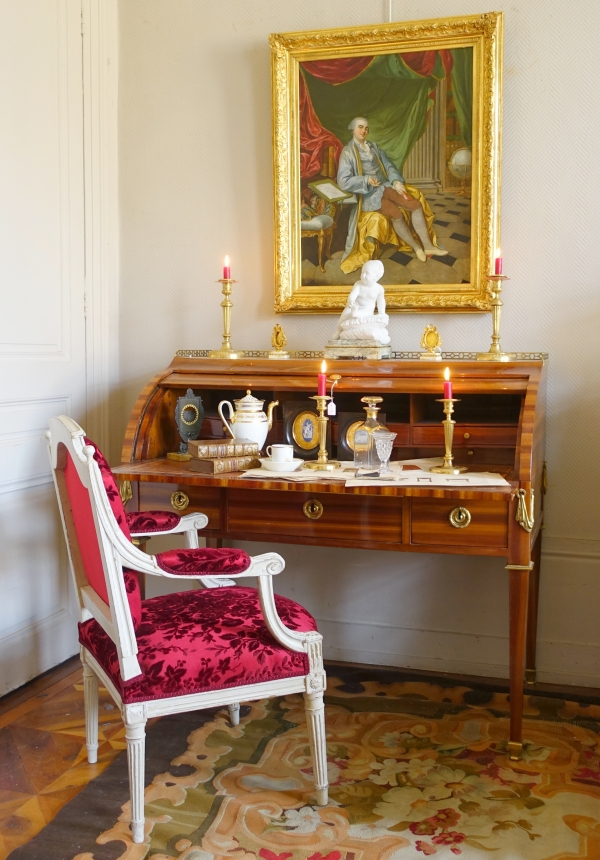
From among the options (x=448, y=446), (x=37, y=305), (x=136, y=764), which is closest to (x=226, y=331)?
(x=37, y=305)

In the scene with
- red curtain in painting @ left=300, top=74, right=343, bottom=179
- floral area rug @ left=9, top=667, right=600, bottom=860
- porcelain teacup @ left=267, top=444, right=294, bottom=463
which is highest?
Answer: red curtain in painting @ left=300, top=74, right=343, bottom=179

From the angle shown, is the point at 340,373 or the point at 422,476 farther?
the point at 340,373

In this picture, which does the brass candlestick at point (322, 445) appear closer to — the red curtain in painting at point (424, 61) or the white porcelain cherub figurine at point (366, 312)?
the white porcelain cherub figurine at point (366, 312)

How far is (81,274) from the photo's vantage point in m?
3.19

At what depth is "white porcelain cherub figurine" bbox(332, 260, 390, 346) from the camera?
9.32ft

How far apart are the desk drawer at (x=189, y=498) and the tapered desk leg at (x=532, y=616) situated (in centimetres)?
117

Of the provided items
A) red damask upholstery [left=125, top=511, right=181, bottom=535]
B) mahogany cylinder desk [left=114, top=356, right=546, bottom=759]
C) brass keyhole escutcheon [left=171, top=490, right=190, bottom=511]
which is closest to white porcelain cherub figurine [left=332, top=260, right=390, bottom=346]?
mahogany cylinder desk [left=114, top=356, right=546, bottom=759]

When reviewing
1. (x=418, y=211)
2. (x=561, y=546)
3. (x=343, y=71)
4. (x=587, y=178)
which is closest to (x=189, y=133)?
(x=343, y=71)

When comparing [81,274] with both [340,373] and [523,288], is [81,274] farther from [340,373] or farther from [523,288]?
[523,288]

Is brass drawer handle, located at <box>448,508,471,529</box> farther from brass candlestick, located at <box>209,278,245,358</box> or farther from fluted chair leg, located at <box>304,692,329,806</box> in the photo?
brass candlestick, located at <box>209,278,245,358</box>

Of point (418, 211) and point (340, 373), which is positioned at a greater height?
point (418, 211)

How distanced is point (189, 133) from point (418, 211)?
3.23 feet

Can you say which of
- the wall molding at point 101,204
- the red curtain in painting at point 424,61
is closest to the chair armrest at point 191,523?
the wall molding at point 101,204

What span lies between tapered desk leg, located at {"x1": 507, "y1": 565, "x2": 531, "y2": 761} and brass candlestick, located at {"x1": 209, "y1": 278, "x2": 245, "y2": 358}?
4.27 ft
